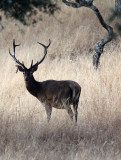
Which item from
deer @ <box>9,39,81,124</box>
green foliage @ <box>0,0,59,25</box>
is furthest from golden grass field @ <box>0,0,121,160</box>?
green foliage @ <box>0,0,59,25</box>

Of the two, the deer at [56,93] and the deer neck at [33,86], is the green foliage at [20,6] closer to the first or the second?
the deer at [56,93]

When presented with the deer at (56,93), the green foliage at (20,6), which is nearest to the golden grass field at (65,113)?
the deer at (56,93)

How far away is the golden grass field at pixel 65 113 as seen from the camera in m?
7.21

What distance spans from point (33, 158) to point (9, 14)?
3.19 meters

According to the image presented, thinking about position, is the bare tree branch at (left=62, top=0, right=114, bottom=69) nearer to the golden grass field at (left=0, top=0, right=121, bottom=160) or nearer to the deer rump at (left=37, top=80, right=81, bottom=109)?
the golden grass field at (left=0, top=0, right=121, bottom=160)

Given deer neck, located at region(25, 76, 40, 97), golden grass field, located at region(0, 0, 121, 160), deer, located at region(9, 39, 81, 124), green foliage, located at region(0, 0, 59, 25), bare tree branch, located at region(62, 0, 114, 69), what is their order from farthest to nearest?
bare tree branch, located at region(62, 0, 114, 69), deer neck, located at region(25, 76, 40, 97), deer, located at region(9, 39, 81, 124), green foliage, located at region(0, 0, 59, 25), golden grass field, located at region(0, 0, 121, 160)

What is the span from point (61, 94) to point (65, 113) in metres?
0.40

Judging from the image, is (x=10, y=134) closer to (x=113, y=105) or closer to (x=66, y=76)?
(x=113, y=105)

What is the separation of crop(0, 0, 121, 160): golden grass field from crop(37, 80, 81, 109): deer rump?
0.82 ft

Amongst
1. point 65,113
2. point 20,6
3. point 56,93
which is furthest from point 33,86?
point 20,6

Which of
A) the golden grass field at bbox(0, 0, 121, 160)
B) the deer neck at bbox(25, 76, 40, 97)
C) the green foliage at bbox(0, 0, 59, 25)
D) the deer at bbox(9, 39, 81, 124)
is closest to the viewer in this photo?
the golden grass field at bbox(0, 0, 121, 160)

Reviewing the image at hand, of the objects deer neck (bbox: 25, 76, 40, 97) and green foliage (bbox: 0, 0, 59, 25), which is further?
deer neck (bbox: 25, 76, 40, 97)

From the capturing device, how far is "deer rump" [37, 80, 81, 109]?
9.33 m

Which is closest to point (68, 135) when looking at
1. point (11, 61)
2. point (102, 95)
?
point (102, 95)
